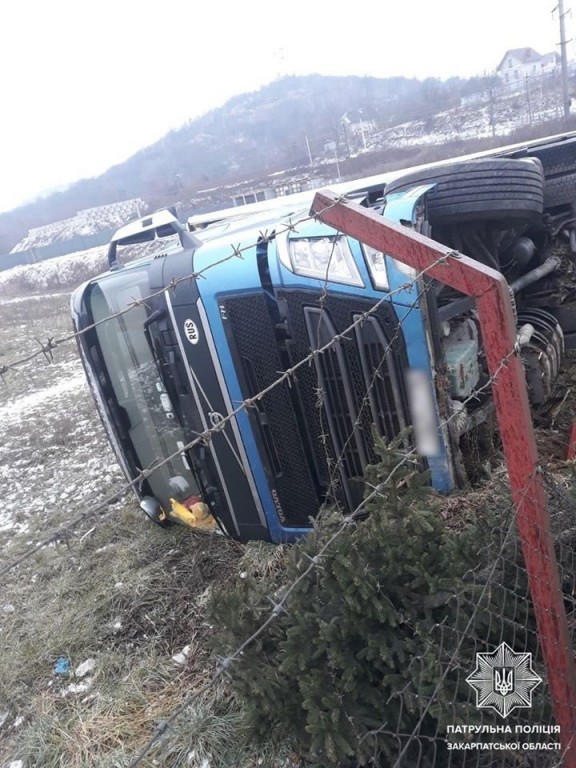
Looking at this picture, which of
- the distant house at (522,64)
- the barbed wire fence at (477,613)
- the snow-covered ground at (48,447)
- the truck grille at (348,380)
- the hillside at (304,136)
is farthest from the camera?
the distant house at (522,64)

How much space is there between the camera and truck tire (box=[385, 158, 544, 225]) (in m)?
2.99

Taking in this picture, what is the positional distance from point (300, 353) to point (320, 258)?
456 mm

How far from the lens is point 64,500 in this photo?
5.33 metres

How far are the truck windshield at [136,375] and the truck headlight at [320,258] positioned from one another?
3.22 ft

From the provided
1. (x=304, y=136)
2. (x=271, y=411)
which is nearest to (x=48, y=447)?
(x=271, y=411)

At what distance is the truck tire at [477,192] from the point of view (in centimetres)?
299

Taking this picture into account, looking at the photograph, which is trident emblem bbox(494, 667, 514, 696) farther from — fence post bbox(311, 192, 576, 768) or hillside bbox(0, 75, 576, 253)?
hillside bbox(0, 75, 576, 253)

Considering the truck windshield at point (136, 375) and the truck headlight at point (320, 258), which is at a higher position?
the truck headlight at point (320, 258)

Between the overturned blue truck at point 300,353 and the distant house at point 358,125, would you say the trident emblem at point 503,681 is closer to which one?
the overturned blue truck at point 300,353

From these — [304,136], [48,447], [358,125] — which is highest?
[304,136]

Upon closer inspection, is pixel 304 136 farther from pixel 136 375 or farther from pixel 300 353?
pixel 300 353

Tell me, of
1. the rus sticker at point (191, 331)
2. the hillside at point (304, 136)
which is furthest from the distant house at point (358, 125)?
the rus sticker at point (191, 331)

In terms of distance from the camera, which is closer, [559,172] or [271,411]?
[271,411]

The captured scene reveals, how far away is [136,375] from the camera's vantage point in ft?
11.8
